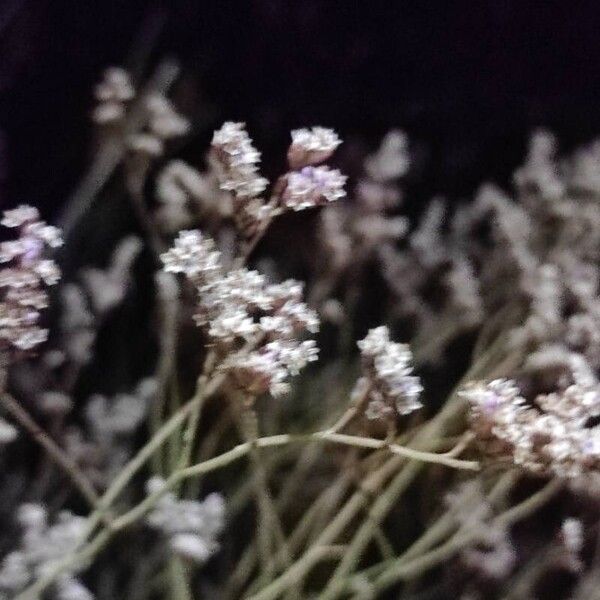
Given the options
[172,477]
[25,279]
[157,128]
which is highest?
[157,128]

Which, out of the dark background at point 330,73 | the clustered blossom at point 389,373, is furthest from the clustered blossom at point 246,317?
the dark background at point 330,73

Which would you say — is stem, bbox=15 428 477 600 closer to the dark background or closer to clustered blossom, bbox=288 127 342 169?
clustered blossom, bbox=288 127 342 169

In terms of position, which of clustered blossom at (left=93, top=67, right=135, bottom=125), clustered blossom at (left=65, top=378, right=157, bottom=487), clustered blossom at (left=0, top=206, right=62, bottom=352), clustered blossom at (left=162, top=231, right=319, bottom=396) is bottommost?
clustered blossom at (left=65, top=378, right=157, bottom=487)

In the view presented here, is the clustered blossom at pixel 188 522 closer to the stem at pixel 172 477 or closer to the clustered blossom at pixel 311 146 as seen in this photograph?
the stem at pixel 172 477

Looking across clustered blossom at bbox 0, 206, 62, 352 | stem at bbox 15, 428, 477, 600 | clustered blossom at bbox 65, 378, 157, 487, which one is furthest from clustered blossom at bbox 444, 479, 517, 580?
clustered blossom at bbox 0, 206, 62, 352

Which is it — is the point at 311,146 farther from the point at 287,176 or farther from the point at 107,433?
the point at 107,433

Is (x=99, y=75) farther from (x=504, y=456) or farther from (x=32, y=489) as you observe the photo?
(x=504, y=456)

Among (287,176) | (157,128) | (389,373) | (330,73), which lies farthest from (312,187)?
(330,73)
